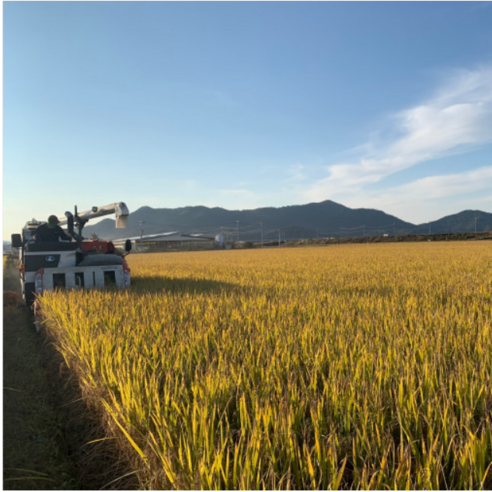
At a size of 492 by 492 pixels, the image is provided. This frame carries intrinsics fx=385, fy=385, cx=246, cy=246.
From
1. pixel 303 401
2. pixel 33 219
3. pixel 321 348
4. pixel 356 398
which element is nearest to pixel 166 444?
pixel 303 401

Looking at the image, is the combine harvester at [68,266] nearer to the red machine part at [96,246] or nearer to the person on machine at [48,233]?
the person on machine at [48,233]

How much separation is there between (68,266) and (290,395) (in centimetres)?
694

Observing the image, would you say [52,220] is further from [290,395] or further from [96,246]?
[290,395]

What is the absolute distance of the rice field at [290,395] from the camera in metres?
1.59

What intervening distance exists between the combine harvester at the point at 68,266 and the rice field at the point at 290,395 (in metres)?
3.05

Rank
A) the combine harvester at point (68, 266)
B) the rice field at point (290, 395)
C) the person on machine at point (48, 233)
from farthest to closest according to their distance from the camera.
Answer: the person on machine at point (48, 233)
the combine harvester at point (68, 266)
the rice field at point (290, 395)

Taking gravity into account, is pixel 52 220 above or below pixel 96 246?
above

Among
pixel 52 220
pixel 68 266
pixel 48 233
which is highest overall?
pixel 52 220

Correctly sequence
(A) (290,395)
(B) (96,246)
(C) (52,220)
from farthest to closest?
(B) (96,246)
(C) (52,220)
(A) (290,395)

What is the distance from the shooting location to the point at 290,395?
7.02 feet

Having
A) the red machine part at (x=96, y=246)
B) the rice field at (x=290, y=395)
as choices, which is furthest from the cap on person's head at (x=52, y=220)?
the rice field at (x=290, y=395)

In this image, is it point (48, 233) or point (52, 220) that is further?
point (48, 233)

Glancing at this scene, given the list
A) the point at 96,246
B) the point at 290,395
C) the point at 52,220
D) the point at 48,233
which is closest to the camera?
the point at 290,395

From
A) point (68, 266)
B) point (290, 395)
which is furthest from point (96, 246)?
point (290, 395)
